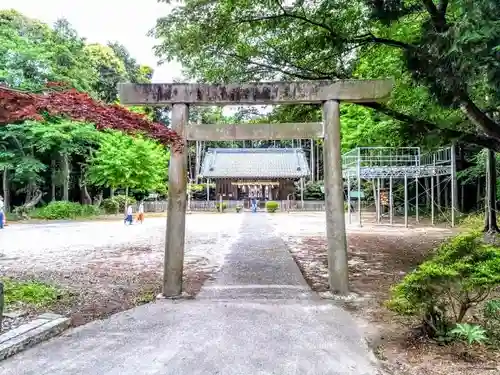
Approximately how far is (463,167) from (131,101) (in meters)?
21.1

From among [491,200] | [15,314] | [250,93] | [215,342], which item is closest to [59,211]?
[15,314]

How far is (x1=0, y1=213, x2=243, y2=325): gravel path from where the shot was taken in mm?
5734

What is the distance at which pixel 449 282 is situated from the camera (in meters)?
3.65

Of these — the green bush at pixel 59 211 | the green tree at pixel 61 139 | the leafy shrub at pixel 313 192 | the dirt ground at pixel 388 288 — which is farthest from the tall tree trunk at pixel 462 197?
the green bush at pixel 59 211

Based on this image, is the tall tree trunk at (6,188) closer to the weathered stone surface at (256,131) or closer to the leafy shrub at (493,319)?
the weathered stone surface at (256,131)

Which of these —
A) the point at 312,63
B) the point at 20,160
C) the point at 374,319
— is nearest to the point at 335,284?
the point at 374,319

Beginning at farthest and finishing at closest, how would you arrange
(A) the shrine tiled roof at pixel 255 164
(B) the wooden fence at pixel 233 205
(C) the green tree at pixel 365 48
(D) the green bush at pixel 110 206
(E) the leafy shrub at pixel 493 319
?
(A) the shrine tiled roof at pixel 255 164 → (B) the wooden fence at pixel 233 205 → (D) the green bush at pixel 110 206 → (C) the green tree at pixel 365 48 → (E) the leafy shrub at pixel 493 319

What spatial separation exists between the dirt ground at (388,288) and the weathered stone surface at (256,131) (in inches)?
93.3

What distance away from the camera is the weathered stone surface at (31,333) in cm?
364

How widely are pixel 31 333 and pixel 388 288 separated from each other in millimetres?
4882

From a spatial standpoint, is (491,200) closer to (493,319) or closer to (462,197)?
(493,319)

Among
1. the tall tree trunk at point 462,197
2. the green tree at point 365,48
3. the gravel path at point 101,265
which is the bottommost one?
the gravel path at point 101,265

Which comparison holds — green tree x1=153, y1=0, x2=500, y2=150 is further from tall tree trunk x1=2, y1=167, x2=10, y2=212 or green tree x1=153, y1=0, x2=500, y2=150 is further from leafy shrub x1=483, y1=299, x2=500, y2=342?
tall tree trunk x1=2, y1=167, x2=10, y2=212

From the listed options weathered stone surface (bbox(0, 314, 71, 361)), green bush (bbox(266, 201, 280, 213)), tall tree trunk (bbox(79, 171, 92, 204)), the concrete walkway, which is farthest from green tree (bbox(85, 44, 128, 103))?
weathered stone surface (bbox(0, 314, 71, 361))
